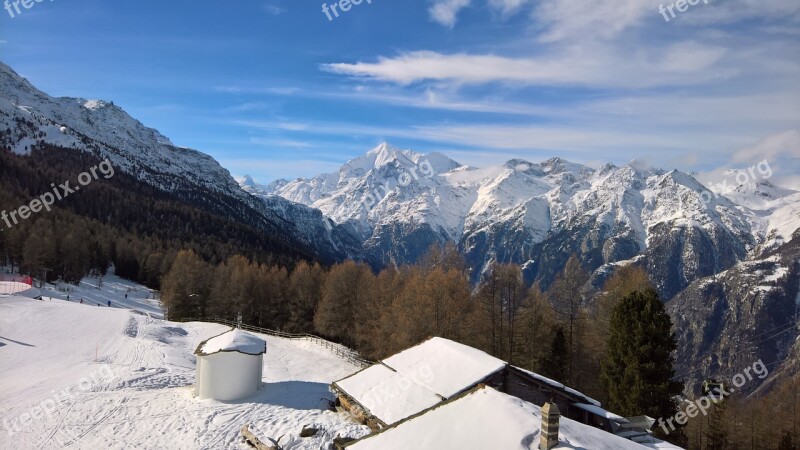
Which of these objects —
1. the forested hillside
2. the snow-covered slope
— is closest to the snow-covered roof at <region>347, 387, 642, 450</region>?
the snow-covered slope

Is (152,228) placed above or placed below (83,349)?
above

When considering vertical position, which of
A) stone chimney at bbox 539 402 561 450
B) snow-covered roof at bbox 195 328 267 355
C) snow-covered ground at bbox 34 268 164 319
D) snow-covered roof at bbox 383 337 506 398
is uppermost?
stone chimney at bbox 539 402 561 450

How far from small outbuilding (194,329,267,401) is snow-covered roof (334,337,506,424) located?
21.4ft

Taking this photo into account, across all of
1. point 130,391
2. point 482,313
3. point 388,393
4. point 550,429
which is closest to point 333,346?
point 482,313

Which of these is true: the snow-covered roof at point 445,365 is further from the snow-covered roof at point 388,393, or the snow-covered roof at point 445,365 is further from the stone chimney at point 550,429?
the stone chimney at point 550,429

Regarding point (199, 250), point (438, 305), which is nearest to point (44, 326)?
point (438, 305)

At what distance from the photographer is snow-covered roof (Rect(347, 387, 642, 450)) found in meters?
14.2

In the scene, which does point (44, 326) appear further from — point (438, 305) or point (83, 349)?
point (438, 305)

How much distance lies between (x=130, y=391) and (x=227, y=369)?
6854 mm

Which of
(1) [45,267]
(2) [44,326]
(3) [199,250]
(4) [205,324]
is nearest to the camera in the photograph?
(2) [44,326]

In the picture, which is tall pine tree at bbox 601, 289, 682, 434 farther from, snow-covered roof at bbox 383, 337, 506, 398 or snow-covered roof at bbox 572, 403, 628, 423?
snow-covered roof at bbox 383, 337, 506, 398

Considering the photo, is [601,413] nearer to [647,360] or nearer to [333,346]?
[647,360]

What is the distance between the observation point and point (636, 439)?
21.9 meters

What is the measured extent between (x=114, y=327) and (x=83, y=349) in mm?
8643
